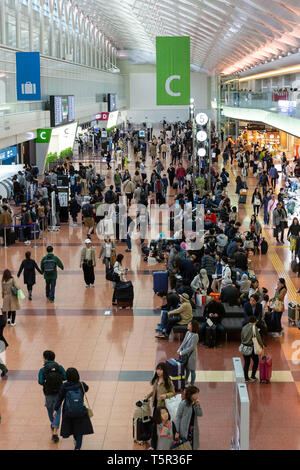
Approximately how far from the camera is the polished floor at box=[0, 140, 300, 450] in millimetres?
8672

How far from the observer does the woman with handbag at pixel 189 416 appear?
7.46 meters

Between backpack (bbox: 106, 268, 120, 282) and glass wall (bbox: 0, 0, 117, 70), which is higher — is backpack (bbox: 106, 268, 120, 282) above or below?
below

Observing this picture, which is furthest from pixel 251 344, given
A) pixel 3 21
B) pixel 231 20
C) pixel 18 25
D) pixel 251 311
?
pixel 18 25

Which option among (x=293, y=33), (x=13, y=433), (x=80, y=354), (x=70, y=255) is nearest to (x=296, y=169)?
(x=293, y=33)

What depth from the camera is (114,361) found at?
441 inches

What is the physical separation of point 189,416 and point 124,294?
6.50 metres

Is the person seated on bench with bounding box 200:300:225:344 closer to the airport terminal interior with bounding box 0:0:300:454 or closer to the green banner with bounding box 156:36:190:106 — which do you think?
the airport terminal interior with bounding box 0:0:300:454

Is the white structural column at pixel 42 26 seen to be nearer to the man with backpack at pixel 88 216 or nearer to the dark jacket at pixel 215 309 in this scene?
the man with backpack at pixel 88 216

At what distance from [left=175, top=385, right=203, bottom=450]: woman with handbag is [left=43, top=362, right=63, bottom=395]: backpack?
5.21 feet

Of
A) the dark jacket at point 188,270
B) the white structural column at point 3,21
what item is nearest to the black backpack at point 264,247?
the dark jacket at point 188,270

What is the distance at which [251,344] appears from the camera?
400 inches

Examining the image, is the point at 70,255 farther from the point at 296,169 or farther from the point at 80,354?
the point at 296,169

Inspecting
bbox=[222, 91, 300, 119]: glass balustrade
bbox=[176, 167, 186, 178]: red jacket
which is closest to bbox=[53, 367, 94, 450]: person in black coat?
bbox=[222, 91, 300, 119]: glass balustrade
